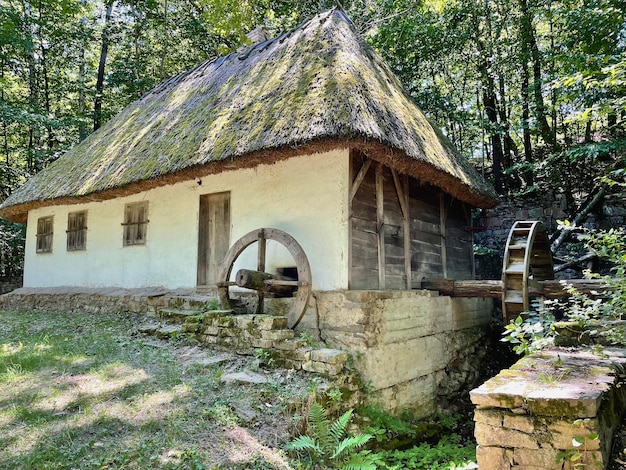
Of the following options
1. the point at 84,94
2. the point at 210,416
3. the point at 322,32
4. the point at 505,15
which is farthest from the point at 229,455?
the point at 84,94

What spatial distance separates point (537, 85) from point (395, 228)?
650 centimetres

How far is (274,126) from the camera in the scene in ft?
18.4

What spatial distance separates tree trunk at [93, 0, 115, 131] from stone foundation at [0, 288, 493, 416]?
1049 cm

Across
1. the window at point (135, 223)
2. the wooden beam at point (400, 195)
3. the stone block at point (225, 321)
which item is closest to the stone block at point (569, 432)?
→ the stone block at point (225, 321)

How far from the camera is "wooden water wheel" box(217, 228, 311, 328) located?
543 centimetres

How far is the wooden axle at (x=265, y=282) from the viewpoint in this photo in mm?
5430

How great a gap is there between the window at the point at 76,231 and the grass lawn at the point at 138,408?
159 inches

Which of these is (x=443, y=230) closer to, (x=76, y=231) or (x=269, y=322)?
(x=269, y=322)

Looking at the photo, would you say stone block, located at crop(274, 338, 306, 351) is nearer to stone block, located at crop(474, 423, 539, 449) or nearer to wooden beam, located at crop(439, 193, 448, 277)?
stone block, located at crop(474, 423, 539, 449)

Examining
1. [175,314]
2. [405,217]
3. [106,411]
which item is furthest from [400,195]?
[106,411]

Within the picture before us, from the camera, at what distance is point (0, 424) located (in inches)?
131

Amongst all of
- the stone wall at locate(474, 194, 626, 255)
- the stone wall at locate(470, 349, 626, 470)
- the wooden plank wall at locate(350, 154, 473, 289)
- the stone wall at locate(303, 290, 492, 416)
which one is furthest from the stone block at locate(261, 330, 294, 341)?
the stone wall at locate(474, 194, 626, 255)

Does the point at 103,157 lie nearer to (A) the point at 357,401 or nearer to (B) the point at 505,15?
(A) the point at 357,401

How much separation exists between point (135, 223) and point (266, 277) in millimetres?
3989
